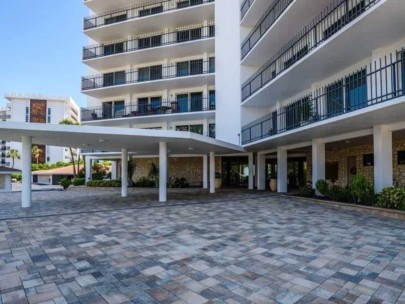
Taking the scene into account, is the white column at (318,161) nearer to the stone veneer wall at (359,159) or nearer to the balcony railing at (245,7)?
the stone veneer wall at (359,159)

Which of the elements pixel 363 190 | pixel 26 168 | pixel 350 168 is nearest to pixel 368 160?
pixel 350 168

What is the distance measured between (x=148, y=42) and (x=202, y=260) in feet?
80.0

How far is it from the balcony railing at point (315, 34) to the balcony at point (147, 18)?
7895mm

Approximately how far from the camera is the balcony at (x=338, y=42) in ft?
27.6

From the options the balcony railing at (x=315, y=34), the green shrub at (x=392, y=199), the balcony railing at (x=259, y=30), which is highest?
the balcony railing at (x=259, y=30)

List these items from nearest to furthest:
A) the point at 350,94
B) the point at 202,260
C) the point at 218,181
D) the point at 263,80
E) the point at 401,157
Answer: the point at 202,260, the point at 350,94, the point at 401,157, the point at 263,80, the point at 218,181

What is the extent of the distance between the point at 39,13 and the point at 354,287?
20.1 metres

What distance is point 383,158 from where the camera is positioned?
1036 centimetres

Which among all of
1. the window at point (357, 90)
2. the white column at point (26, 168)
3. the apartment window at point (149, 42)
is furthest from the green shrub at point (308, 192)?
the apartment window at point (149, 42)

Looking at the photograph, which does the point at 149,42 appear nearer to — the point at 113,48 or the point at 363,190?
the point at 113,48

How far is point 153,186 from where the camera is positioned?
2492 cm

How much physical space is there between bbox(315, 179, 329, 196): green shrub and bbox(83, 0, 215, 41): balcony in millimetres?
16569

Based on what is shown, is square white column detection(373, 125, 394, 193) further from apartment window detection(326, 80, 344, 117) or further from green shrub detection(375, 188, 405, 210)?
apartment window detection(326, 80, 344, 117)

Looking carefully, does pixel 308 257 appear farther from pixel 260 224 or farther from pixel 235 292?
pixel 260 224
